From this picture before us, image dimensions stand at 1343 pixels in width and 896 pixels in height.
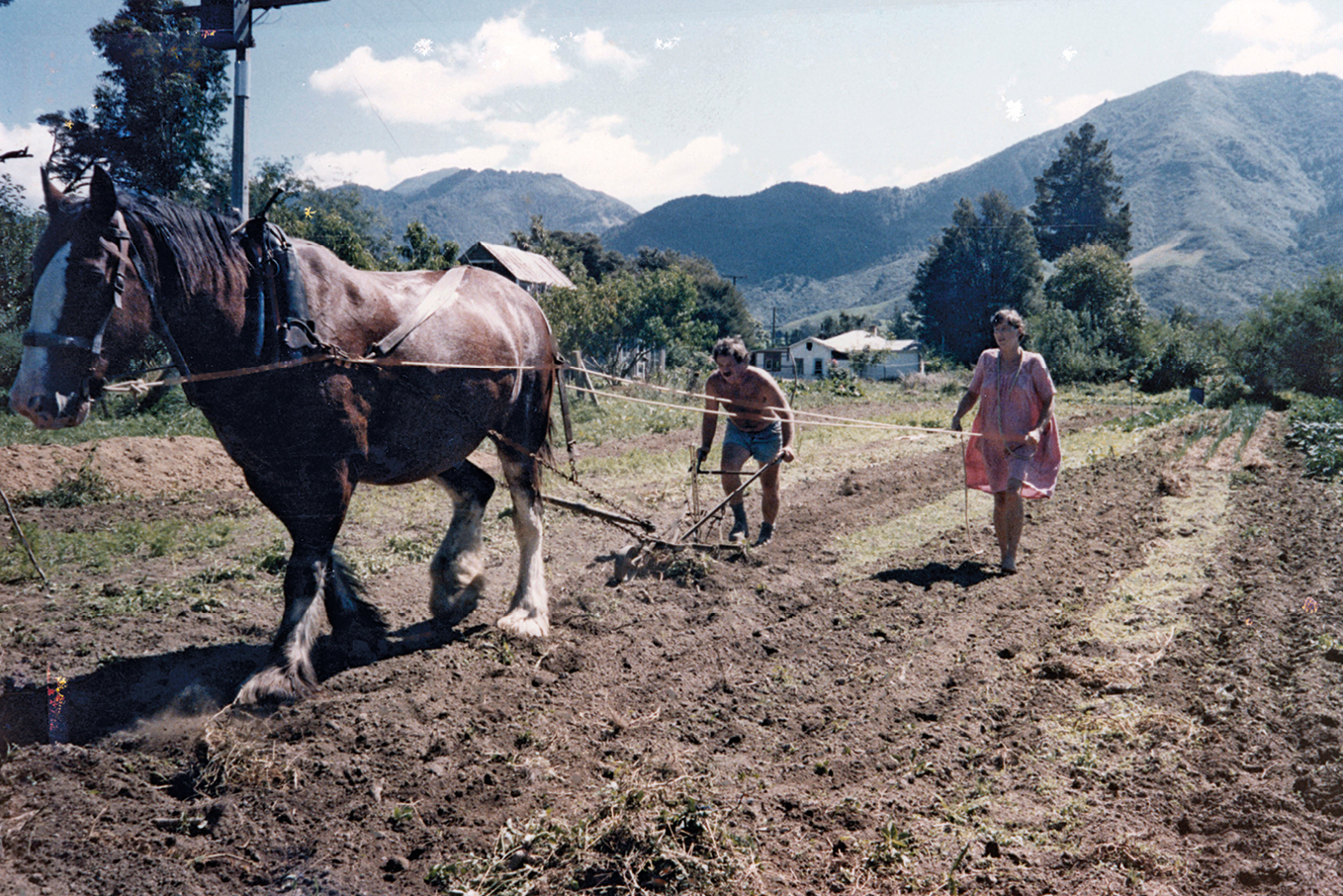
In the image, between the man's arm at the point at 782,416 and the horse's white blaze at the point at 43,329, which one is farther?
the man's arm at the point at 782,416

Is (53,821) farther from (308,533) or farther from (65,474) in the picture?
(65,474)

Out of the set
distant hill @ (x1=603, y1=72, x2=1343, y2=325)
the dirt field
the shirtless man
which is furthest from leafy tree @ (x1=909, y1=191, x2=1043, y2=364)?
distant hill @ (x1=603, y1=72, x2=1343, y2=325)

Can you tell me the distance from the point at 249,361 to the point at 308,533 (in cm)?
80

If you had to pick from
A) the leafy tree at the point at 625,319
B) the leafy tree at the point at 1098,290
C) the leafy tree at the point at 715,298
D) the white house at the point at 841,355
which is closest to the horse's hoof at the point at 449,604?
the leafy tree at the point at 625,319

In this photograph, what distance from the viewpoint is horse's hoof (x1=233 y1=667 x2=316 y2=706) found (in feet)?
11.4

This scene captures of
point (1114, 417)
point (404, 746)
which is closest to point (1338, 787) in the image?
point (404, 746)

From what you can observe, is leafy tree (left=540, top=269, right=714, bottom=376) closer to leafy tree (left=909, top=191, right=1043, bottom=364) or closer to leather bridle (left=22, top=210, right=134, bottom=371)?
leather bridle (left=22, top=210, right=134, bottom=371)

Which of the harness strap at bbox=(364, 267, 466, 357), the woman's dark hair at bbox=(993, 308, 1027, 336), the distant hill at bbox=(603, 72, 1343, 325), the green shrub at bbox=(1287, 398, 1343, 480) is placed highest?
the distant hill at bbox=(603, 72, 1343, 325)

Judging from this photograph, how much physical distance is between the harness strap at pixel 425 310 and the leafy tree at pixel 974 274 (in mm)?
53910

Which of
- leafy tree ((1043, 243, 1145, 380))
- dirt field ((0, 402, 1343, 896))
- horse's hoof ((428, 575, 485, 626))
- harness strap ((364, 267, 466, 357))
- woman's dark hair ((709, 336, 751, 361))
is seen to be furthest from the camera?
leafy tree ((1043, 243, 1145, 380))

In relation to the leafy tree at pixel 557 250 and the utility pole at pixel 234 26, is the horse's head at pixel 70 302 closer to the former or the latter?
the utility pole at pixel 234 26

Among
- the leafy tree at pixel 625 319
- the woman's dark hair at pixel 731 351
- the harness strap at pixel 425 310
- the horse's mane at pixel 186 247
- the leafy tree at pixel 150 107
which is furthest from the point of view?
the leafy tree at pixel 625 319

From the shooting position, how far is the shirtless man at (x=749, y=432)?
682 cm

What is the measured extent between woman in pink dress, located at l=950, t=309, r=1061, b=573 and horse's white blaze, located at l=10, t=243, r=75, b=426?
5.21m
